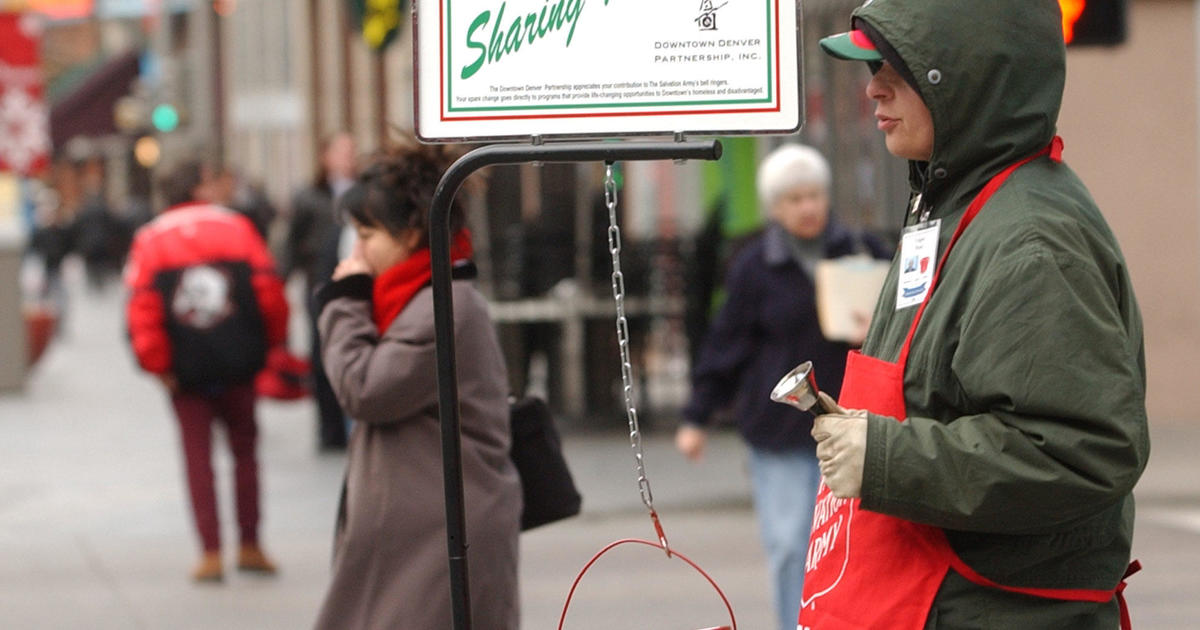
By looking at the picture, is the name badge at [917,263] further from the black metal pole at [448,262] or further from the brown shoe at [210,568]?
the brown shoe at [210,568]

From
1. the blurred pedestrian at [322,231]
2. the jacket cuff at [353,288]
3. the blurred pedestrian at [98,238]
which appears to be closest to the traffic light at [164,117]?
the blurred pedestrian at [322,231]

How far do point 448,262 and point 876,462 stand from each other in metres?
0.80

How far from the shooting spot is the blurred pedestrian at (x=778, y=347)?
574 centimetres

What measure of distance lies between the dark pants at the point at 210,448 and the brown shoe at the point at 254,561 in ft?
0.32

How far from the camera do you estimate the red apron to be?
8.54 ft

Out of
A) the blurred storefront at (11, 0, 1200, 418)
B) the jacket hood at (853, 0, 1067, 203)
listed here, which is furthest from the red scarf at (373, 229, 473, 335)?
the blurred storefront at (11, 0, 1200, 418)

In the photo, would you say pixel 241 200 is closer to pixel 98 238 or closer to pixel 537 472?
pixel 537 472

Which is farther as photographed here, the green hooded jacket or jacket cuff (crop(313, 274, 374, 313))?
jacket cuff (crop(313, 274, 374, 313))

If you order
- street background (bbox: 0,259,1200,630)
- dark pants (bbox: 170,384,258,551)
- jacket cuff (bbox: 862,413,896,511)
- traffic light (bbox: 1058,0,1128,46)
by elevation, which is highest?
traffic light (bbox: 1058,0,1128,46)

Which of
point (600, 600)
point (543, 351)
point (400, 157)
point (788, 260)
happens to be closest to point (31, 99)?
point (543, 351)

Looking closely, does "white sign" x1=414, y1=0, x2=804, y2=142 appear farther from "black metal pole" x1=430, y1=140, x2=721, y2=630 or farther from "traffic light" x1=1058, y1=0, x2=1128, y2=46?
"traffic light" x1=1058, y1=0, x2=1128, y2=46

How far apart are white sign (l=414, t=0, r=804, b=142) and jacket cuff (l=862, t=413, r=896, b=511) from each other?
0.54 meters

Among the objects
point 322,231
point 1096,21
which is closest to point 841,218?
point 322,231

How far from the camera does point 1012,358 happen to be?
96.7 inches
